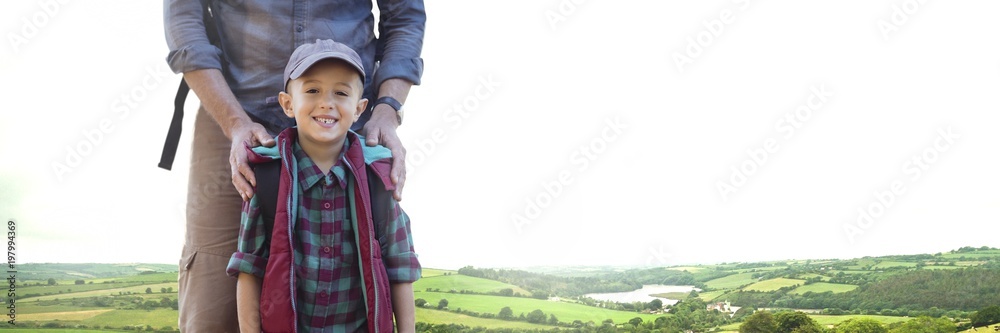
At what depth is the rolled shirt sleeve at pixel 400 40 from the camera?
1.77 metres

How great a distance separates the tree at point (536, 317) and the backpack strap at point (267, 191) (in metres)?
6.41

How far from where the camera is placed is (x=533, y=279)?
761 cm

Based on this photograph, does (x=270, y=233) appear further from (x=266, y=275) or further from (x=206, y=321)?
(x=206, y=321)

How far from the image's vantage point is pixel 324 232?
1453mm

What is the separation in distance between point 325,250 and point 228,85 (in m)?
0.52

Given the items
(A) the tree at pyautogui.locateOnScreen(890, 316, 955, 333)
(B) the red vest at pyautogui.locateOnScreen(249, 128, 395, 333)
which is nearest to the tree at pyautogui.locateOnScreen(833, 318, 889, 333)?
(A) the tree at pyautogui.locateOnScreen(890, 316, 955, 333)

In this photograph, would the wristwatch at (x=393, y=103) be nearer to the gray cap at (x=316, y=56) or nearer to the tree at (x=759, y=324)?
the gray cap at (x=316, y=56)

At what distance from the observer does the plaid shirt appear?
1.42m

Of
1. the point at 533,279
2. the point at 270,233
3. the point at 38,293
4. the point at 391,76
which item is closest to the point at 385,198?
the point at 270,233

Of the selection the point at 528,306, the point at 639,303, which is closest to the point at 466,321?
the point at 528,306

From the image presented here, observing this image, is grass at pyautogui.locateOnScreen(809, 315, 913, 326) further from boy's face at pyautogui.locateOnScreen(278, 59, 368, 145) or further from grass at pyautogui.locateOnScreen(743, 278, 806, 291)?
boy's face at pyautogui.locateOnScreen(278, 59, 368, 145)

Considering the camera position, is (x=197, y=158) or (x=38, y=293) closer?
(x=197, y=158)

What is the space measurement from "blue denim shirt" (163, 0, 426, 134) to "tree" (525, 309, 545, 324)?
6.12 metres

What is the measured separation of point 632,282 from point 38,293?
623 cm
